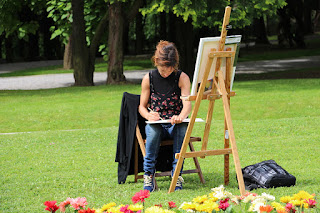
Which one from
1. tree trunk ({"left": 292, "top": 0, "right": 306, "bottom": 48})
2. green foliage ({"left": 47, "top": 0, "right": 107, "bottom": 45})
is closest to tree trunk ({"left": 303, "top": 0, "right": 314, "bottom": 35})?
tree trunk ({"left": 292, "top": 0, "right": 306, "bottom": 48})

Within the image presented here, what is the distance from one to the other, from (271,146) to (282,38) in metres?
36.1

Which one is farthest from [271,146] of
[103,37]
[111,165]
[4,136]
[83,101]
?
[103,37]

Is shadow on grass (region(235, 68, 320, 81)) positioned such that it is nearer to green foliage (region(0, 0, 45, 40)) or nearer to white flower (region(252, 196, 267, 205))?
green foliage (region(0, 0, 45, 40))

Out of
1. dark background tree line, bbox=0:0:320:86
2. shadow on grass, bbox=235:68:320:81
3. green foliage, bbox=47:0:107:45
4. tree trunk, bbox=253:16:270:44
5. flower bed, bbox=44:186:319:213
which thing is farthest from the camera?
tree trunk, bbox=253:16:270:44

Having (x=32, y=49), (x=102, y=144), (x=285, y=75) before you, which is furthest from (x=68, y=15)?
(x=32, y=49)

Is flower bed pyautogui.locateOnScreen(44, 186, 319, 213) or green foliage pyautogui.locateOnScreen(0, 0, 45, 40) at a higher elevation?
green foliage pyautogui.locateOnScreen(0, 0, 45, 40)

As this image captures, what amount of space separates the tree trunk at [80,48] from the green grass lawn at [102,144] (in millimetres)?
2900

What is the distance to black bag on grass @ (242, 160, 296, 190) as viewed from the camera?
6.22 meters

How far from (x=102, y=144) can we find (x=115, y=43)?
1231 centimetres

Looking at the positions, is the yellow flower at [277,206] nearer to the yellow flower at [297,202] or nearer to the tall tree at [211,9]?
the yellow flower at [297,202]

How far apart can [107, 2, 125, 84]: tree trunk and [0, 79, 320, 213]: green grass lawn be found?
238cm

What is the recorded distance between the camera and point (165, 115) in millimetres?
6324

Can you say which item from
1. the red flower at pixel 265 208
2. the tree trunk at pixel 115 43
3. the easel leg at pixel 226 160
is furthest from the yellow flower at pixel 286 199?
the tree trunk at pixel 115 43

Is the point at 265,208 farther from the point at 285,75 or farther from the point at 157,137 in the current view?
the point at 285,75
